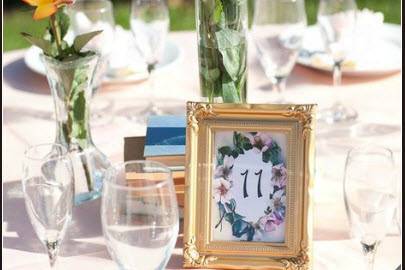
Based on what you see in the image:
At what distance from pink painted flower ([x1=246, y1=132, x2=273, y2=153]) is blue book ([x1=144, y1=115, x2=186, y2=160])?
163mm

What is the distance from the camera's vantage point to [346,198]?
131 cm

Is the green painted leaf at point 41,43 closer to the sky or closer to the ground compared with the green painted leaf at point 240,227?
closer to the sky

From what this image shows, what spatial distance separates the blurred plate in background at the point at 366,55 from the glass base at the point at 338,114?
14cm

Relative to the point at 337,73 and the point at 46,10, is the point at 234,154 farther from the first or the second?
the point at 337,73

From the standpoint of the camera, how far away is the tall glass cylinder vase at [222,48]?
145 cm

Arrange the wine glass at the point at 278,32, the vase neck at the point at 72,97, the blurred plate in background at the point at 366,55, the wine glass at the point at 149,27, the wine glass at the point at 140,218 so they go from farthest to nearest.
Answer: the blurred plate in background at the point at 366,55 < the wine glass at the point at 149,27 < the wine glass at the point at 278,32 < the vase neck at the point at 72,97 < the wine glass at the point at 140,218

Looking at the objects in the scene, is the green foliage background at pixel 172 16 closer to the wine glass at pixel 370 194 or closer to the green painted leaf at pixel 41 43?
the green painted leaf at pixel 41 43

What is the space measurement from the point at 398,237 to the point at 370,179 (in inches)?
6.9

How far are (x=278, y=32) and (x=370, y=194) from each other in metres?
0.60

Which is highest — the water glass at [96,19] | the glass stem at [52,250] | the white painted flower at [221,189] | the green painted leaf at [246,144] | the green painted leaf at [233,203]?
the water glass at [96,19]

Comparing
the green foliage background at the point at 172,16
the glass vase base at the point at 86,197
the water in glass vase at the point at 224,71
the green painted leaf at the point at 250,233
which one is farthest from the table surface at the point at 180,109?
the green foliage background at the point at 172,16

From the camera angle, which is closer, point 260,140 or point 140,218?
point 140,218

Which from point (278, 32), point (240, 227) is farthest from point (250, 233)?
point (278, 32)

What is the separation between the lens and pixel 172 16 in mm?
4879
